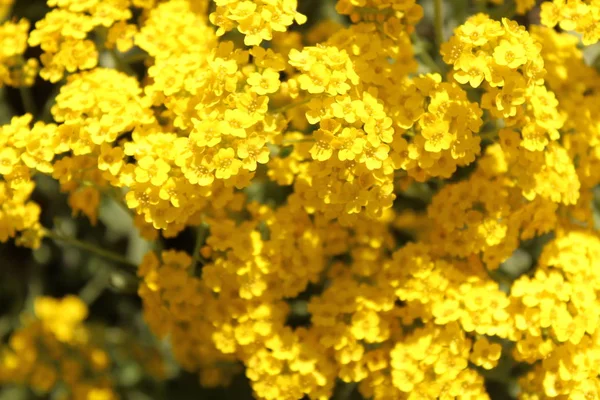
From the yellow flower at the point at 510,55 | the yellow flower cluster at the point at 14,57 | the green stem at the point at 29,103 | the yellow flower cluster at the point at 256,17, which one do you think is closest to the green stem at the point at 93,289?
the green stem at the point at 29,103

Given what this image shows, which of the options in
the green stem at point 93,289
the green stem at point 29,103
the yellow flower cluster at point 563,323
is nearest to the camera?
the yellow flower cluster at point 563,323

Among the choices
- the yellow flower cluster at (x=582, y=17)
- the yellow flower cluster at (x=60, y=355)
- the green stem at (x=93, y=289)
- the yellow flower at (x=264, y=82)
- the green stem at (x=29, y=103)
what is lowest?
the yellow flower cluster at (x=60, y=355)

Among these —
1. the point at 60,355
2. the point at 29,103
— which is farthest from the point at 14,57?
the point at 60,355

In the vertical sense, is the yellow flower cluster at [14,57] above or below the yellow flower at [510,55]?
below

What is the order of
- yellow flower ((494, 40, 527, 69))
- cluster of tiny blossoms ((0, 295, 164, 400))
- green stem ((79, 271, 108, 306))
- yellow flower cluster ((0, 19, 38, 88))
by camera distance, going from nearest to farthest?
yellow flower ((494, 40, 527, 69)) → yellow flower cluster ((0, 19, 38, 88)) → cluster of tiny blossoms ((0, 295, 164, 400)) → green stem ((79, 271, 108, 306))

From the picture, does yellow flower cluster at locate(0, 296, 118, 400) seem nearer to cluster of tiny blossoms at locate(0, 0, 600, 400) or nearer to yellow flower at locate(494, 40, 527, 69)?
cluster of tiny blossoms at locate(0, 0, 600, 400)

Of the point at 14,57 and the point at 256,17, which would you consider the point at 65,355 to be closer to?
the point at 14,57

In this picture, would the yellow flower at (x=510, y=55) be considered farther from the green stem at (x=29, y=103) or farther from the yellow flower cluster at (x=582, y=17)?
the green stem at (x=29, y=103)

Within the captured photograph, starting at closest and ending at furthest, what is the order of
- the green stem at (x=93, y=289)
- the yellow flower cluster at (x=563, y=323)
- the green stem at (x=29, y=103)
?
the yellow flower cluster at (x=563, y=323) < the green stem at (x=29, y=103) < the green stem at (x=93, y=289)

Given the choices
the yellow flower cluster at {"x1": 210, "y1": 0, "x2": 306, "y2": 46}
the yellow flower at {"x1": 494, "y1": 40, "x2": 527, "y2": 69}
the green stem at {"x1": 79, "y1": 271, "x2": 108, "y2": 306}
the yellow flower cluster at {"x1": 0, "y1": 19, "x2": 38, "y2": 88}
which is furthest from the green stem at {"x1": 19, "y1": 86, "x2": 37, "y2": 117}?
the yellow flower at {"x1": 494, "y1": 40, "x2": 527, "y2": 69}

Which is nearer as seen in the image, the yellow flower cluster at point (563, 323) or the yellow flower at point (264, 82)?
the yellow flower at point (264, 82)
